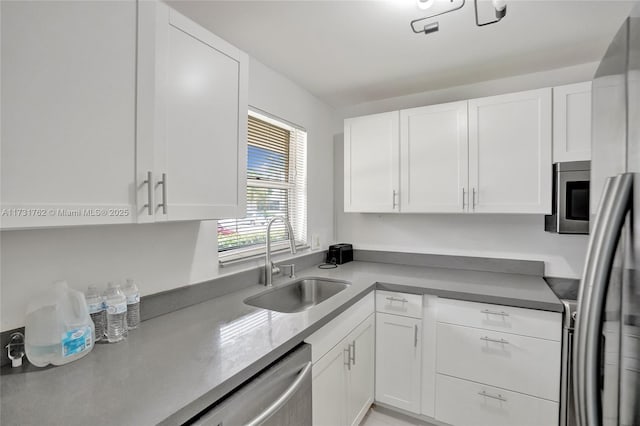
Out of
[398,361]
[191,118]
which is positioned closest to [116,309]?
[191,118]

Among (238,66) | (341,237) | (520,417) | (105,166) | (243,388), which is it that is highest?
(238,66)

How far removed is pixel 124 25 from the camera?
0.95m

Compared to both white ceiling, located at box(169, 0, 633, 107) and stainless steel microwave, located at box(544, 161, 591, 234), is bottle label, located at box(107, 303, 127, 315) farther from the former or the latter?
stainless steel microwave, located at box(544, 161, 591, 234)

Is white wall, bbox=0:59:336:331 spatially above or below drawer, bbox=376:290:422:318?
above

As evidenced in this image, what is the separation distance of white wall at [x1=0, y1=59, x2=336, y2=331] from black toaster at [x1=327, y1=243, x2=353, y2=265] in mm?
1096

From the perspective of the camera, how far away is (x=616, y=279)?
572 millimetres

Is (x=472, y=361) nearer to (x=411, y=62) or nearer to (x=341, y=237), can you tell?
(x=341, y=237)

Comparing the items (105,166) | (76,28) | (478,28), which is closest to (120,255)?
(105,166)

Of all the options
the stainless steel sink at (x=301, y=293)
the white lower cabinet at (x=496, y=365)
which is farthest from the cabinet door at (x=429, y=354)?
the stainless steel sink at (x=301, y=293)

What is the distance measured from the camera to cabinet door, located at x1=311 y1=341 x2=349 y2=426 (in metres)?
1.38

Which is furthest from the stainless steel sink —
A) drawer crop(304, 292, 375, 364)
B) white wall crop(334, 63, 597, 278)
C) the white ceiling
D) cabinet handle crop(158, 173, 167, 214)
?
the white ceiling

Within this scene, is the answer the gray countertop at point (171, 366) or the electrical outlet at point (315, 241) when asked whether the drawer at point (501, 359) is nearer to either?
the gray countertop at point (171, 366)

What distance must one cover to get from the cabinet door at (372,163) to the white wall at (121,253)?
0.51 meters

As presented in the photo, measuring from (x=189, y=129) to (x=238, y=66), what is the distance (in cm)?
44
